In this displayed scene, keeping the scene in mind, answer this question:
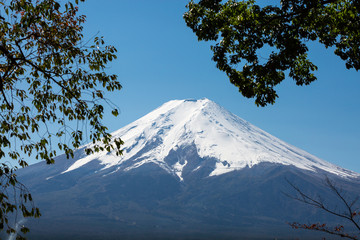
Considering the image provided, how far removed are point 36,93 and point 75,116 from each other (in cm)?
126

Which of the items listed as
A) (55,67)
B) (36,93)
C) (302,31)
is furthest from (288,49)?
(36,93)

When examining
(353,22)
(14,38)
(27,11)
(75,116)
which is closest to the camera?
(27,11)

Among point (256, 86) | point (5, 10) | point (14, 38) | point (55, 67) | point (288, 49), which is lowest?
point (256, 86)

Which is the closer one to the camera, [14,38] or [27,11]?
[27,11]

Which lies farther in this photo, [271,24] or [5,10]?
[271,24]

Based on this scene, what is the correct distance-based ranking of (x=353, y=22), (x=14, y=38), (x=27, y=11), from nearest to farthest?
(x=27, y=11)
(x=14, y=38)
(x=353, y=22)

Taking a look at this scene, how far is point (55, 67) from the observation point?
9.03m

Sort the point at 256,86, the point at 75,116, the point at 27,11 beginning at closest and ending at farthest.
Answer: the point at 27,11 → the point at 75,116 → the point at 256,86

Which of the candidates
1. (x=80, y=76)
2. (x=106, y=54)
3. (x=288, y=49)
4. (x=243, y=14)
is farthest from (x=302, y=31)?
(x=80, y=76)

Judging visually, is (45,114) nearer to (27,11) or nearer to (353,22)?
(27,11)

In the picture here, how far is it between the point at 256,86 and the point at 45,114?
632cm

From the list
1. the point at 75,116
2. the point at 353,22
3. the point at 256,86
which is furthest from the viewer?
the point at 256,86

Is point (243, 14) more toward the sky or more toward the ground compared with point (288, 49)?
more toward the sky

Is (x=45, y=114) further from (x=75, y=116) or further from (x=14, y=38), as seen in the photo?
(x=14, y=38)
